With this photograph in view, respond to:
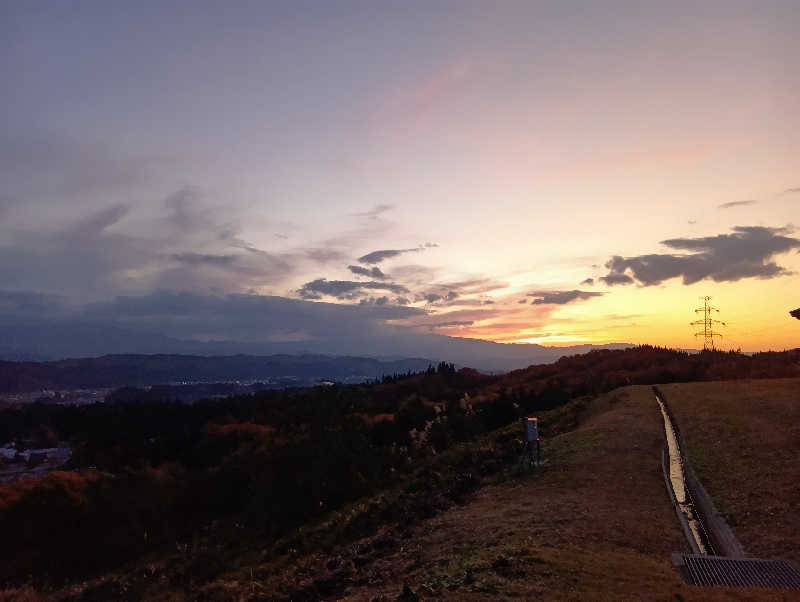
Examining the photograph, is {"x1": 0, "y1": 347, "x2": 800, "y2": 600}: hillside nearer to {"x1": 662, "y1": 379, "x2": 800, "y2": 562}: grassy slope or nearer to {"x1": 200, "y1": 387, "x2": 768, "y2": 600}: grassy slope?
{"x1": 200, "y1": 387, "x2": 768, "y2": 600}: grassy slope

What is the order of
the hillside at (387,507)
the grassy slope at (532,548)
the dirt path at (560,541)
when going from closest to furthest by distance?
1. the dirt path at (560,541)
2. the grassy slope at (532,548)
3. the hillside at (387,507)

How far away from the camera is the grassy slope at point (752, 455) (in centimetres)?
A: 1524

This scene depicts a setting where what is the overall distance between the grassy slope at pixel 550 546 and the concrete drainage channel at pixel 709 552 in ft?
1.36

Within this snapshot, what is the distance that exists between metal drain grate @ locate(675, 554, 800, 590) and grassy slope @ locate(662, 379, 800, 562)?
2.91ft

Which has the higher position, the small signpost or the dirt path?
the small signpost

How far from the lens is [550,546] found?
14320mm

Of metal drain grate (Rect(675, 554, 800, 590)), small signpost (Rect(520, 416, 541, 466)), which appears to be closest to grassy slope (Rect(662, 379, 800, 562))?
metal drain grate (Rect(675, 554, 800, 590))

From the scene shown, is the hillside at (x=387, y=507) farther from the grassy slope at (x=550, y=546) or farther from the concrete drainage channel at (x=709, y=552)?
the concrete drainage channel at (x=709, y=552)

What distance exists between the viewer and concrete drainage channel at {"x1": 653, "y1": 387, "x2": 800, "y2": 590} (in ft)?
39.3

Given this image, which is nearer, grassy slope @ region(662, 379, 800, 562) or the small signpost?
grassy slope @ region(662, 379, 800, 562)

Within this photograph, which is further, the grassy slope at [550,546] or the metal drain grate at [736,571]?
the metal drain grate at [736,571]

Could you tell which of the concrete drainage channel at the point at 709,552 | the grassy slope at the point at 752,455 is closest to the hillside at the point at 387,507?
the grassy slope at the point at 752,455

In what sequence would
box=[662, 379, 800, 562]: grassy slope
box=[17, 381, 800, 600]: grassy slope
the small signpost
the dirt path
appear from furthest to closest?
1. the small signpost
2. box=[662, 379, 800, 562]: grassy slope
3. box=[17, 381, 800, 600]: grassy slope
4. the dirt path

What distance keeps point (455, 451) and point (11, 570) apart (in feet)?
90.8
